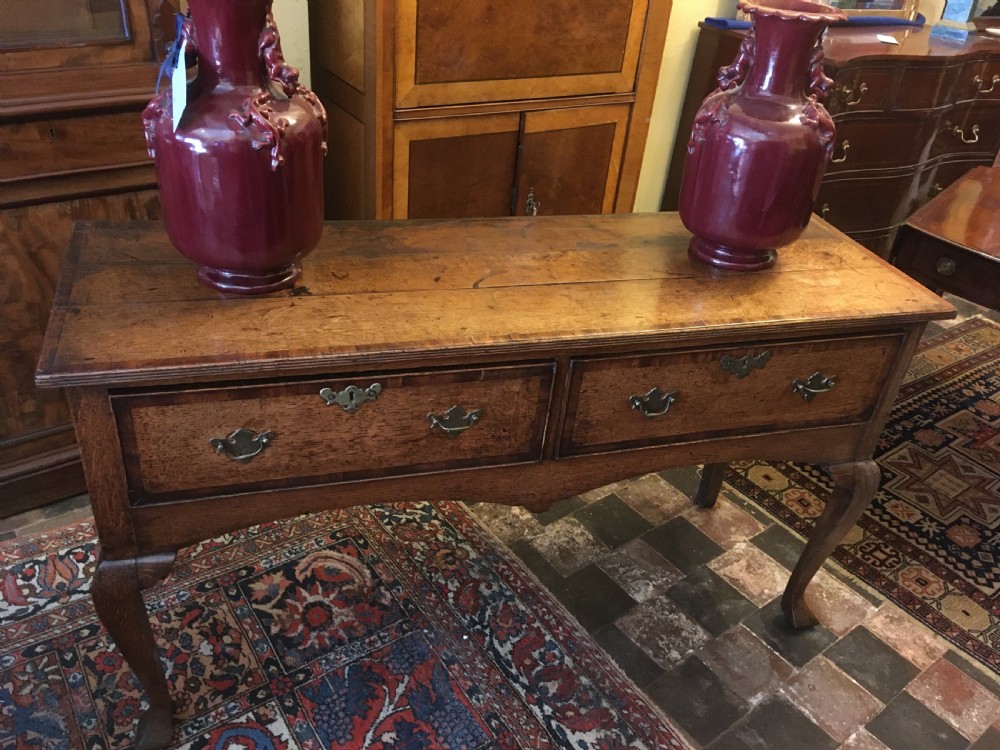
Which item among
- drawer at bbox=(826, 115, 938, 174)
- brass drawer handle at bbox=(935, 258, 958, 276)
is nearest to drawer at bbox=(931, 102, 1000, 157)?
drawer at bbox=(826, 115, 938, 174)

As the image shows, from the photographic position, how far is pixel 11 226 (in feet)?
5.53

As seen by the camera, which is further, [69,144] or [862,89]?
[862,89]

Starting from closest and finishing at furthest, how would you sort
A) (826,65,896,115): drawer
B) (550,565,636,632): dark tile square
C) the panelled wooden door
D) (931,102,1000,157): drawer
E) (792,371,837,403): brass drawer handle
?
1. (792,371,837,403): brass drawer handle
2. (550,565,636,632): dark tile square
3. the panelled wooden door
4. (826,65,896,115): drawer
5. (931,102,1000,157): drawer

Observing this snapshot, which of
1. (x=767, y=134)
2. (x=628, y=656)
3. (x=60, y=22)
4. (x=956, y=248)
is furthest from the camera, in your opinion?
(x=956, y=248)

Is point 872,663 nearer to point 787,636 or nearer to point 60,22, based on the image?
point 787,636

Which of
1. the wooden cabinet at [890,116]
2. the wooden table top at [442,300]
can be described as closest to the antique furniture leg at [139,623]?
the wooden table top at [442,300]

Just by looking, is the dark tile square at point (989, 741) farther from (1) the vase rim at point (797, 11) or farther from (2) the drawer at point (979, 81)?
(2) the drawer at point (979, 81)

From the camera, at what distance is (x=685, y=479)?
2.28 m

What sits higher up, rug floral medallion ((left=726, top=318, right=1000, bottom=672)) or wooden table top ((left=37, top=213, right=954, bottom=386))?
wooden table top ((left=37, top=213, right=954, bottom=386))

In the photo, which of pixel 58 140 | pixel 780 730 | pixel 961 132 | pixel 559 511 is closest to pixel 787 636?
pixel 780 730

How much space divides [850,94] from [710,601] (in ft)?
5.62

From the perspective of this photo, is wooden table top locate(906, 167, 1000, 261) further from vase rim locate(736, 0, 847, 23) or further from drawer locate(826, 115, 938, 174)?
vase rim locate(736, 0, 847, 23)

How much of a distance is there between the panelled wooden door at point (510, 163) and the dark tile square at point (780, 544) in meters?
1.11

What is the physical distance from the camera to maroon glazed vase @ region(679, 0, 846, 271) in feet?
4.11
